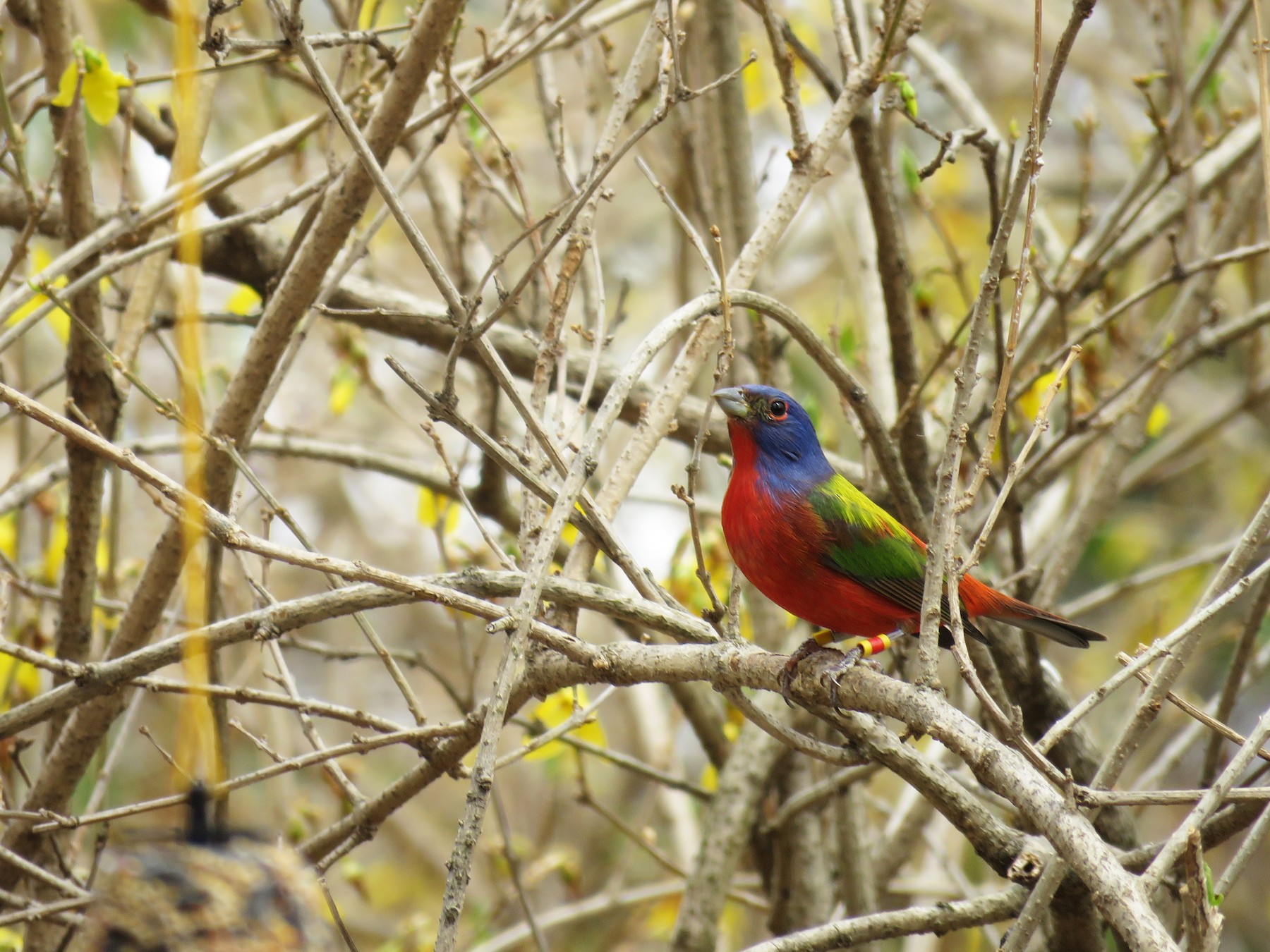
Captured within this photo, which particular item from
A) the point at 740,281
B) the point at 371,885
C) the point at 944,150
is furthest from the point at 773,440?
the point at 371,885

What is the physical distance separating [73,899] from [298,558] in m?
1.41

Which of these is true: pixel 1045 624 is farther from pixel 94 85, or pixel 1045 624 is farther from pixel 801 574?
pixel 94 85

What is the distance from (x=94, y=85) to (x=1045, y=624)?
358cm

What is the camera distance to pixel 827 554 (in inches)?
165

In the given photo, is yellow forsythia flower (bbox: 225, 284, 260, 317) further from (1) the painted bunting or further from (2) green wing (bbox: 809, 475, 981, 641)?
(2) green wing (bbox: 809, 475, 981, 641)

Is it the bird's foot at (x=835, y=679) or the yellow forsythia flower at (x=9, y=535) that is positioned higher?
the yellow forsythia flower at (x=9, y=535)

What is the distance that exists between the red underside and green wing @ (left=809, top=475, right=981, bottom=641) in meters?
0.03

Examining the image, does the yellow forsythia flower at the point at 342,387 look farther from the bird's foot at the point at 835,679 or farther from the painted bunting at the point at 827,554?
the bird's foot at the point at 835,679

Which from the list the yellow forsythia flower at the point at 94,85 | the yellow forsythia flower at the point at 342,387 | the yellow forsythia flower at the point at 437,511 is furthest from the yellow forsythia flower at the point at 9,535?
the yellow forsythia flower at the point at 94,85

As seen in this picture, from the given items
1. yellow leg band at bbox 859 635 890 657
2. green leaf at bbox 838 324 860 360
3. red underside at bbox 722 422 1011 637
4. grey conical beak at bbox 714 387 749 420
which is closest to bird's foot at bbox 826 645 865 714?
yellow leg band at bbox 859 635 890 657

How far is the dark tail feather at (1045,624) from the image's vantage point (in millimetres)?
4246

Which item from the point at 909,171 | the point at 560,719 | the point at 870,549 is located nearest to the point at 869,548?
the point at 870,549

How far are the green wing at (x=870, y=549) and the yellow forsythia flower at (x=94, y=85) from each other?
2.60 m

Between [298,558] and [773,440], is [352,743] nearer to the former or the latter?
[298,558]
